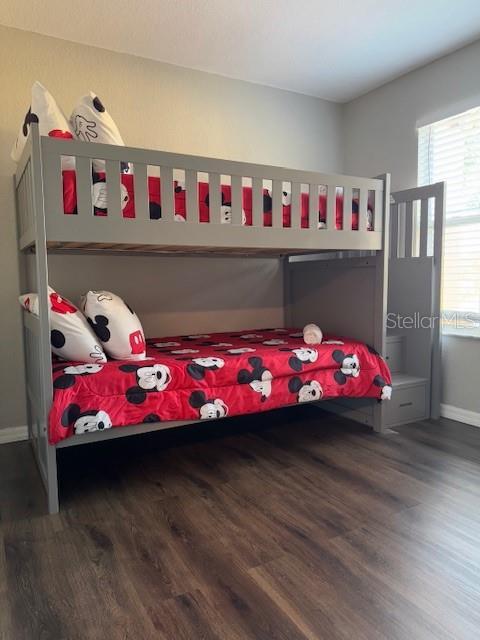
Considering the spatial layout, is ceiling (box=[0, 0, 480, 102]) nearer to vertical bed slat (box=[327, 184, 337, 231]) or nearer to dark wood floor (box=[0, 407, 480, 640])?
vertical bed slat (box=[327, 184, 337, 231])

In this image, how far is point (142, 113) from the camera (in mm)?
2855

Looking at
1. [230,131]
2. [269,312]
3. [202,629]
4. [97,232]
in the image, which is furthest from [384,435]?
[230,131]

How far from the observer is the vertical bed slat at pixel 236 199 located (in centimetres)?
215

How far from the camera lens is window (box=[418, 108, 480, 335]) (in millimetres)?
2713

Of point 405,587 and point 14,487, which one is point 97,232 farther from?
point 405,587

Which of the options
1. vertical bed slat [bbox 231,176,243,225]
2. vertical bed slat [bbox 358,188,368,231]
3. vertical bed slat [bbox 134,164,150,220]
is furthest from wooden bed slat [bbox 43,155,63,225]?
vertical bed slat [bbox 358,188,368,231]

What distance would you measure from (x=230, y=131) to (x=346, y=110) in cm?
109

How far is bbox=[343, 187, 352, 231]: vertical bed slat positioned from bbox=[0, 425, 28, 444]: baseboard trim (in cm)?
214

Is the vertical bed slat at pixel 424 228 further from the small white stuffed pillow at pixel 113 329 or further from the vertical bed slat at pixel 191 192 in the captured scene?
the small white stuffed pillow at pixel 113 329

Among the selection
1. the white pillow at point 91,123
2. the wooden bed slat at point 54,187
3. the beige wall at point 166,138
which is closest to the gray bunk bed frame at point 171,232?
the wooden bed slat at point 54,187

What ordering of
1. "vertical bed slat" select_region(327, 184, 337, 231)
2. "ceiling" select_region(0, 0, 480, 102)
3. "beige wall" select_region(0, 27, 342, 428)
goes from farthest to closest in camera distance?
"beige wall" select_region(0, 27, 342, 428), "vertical bed slat" select_region(327, 184, 337, 231), "ceiling" select_region(0, 0, 480, 102)

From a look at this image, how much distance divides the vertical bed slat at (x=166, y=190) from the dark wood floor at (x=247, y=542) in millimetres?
1197

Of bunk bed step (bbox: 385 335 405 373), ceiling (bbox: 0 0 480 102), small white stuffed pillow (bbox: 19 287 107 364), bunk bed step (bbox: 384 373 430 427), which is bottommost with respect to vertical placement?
bunk bed step (bbox: 384 373 430 427)

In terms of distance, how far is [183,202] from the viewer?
Answer: 6.82 ft
